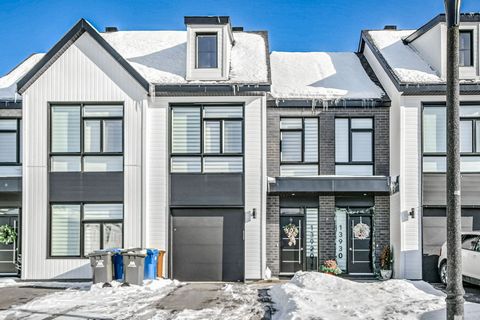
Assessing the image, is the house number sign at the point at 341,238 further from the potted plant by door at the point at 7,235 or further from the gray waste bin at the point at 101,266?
the potted plant by door at the point at 7,235

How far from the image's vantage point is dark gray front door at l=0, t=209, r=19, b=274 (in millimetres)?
18125

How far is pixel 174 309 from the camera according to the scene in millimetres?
12133

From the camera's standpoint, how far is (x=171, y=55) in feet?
61.4

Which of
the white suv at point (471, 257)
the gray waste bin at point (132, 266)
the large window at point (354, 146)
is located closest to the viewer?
the white suv at point (471, 257)

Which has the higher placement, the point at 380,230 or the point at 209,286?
the point at 380,230

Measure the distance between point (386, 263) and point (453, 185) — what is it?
10713 mm

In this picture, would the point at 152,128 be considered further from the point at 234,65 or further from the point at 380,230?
the point at 380,230

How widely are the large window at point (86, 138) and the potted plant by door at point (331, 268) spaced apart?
22.2 feet

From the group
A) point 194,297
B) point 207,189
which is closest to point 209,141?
point 207,189

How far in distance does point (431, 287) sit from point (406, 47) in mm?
→ 8596

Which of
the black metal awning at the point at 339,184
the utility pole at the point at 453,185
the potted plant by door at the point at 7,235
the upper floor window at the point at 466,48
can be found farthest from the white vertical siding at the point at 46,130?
the utility pole at the point at 453,185

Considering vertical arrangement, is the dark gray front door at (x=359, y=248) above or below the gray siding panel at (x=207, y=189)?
below

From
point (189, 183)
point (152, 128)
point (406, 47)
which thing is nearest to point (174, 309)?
point (189, 183)

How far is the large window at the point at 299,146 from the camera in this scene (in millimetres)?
17797
